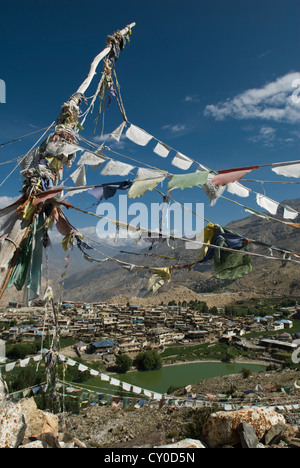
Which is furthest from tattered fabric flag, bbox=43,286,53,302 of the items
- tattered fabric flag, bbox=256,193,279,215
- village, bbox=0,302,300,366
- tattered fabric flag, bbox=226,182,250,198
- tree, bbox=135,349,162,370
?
tree, bbox=135,349,162,370

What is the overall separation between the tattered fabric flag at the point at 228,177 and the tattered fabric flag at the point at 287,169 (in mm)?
300

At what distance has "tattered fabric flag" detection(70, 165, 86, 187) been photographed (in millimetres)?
4637

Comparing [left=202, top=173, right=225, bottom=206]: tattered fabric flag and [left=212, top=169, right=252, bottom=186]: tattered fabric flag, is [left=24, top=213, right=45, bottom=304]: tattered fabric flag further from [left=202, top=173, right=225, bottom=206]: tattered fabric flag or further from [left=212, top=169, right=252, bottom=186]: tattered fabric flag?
[left=212, top=169, right=252, bottom=186]: tattered fabric flag

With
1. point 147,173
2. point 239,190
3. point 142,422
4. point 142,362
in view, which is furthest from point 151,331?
point 147,173

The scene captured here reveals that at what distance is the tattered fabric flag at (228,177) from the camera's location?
11.3 ft

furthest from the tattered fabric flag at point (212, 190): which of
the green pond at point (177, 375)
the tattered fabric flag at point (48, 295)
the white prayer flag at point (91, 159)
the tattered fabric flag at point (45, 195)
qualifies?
the green pond at point (177, 375)

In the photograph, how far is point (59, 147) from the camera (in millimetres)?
4590

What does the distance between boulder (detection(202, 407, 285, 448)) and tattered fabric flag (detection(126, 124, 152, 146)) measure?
5022 mm

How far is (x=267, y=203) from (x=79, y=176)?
9.66 feet

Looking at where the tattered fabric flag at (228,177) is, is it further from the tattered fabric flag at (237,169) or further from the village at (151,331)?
the village at (151,331)

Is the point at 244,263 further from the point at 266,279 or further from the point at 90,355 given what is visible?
the point at 266,279

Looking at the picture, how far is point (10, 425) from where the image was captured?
3.80 metres

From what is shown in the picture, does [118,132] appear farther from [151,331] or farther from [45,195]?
[151,331]
